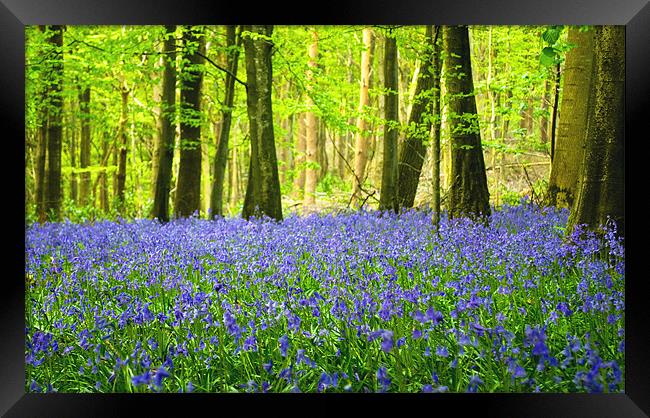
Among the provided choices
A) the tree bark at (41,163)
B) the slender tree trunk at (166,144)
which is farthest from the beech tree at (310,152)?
the tree bark at (41,163)

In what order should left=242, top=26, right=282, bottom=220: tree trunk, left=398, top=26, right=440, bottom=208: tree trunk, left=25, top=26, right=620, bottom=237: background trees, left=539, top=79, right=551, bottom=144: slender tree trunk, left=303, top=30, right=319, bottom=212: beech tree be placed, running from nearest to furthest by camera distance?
1. left=25, top=26, right=620, bottom=237: background trees
2. left=539, top=79, right=551, bottom=144: slender tree trunk
3. left=398, top=26, right=440, bottom=208: tree trunk
4. left=242, top=26, right=282, bottom=220: tree trunk
5. left=303, top=30, right=319, bottom=212: beech tree

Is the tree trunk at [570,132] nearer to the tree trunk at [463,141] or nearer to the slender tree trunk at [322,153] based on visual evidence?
the tree trunk at [463,141]

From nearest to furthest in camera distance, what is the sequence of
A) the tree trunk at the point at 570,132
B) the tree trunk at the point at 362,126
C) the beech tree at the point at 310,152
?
the tree trunk at the point at 570,132 → the tree trunk at the point at 362,126 → the beech tree at the point at 310,152

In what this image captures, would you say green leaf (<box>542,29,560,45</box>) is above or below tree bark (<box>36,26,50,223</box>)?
above

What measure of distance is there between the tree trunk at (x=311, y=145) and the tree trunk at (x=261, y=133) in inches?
25.4

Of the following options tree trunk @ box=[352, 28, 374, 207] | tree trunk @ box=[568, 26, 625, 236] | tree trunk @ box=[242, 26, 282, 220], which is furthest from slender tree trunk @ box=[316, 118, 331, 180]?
tree trunk @ box=[568, 26, 625, 236]

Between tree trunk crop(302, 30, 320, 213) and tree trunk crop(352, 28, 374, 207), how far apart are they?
722mm

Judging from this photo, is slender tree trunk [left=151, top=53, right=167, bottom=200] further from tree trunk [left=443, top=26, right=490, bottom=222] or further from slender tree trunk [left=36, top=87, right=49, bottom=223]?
tree trunk [left=443, top=26, right=490, bottom=222]

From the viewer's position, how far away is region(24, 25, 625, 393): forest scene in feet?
9.55

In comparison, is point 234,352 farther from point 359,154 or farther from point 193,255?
point 359,154

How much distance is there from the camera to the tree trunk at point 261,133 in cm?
707

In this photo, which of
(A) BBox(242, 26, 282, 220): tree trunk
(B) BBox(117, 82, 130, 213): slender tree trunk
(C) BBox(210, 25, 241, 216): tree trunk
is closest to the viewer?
(A) BBox(242, 26, 282, 220): tree trunk
